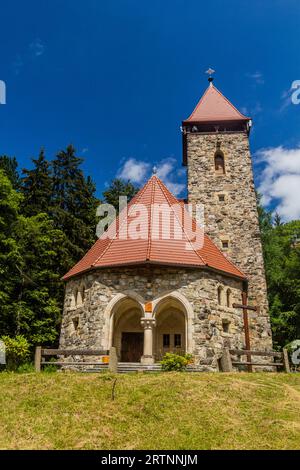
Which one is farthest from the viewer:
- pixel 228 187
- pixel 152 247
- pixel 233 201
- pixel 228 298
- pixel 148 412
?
pixel 228 187

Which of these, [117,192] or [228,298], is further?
[117,192]

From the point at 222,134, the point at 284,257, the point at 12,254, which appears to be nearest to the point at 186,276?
the point at 12,254

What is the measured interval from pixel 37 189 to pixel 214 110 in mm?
12098

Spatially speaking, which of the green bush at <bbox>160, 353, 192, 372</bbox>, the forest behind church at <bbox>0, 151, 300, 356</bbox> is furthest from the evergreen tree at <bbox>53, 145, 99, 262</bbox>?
the green bush at <bbox>160, 353, 192, 372</bbox>

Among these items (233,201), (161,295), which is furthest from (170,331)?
(233,201)

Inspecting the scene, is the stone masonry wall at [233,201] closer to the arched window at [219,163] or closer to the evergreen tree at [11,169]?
the arched window at [219,163]

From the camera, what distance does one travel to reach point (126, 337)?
51.9 ft

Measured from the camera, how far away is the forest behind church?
19.2m

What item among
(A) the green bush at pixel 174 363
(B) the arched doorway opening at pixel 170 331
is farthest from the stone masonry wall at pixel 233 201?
(A) the green bush at pixel 174 363

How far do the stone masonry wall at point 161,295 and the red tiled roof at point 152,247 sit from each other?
381 mm

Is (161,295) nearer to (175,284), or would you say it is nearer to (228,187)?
(175,284)

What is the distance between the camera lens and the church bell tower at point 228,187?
1761 cm

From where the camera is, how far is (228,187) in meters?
20.0

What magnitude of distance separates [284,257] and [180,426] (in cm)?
2042
